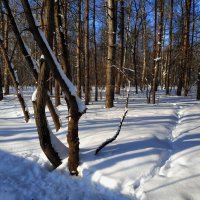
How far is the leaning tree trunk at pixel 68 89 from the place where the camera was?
191 inches

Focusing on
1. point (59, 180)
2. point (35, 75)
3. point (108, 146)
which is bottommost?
point (59, 180)

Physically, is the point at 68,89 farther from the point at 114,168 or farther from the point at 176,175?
the point at 176,175

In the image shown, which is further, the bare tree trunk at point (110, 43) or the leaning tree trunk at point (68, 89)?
the bare tree trunk at point (110, 43)

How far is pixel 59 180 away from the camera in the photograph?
5.45m

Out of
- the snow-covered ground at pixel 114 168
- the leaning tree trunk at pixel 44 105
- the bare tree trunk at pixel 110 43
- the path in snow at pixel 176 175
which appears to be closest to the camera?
the path in snow at pixel 176 175

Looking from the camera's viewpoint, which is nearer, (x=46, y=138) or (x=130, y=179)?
(x=130, y=179)

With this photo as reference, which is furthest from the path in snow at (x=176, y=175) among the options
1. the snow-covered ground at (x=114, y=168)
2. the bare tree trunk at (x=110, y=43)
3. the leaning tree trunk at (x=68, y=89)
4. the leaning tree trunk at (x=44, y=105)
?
the bare tree trunk at (x=110, y=43)

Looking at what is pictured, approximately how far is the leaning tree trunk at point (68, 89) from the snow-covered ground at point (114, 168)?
24 centimetres

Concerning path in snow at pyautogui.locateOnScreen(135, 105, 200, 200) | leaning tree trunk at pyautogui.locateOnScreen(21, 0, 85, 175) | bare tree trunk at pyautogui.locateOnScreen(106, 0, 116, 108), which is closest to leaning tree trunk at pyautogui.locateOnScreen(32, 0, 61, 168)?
leaning tree trunk at pyautogui.locateOnScreen(21, 0, 85, 175)

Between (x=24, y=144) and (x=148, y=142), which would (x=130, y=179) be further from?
(x=24, y=144)

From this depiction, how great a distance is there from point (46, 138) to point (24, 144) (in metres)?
1.61

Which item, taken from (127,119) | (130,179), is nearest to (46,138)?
(130,179)

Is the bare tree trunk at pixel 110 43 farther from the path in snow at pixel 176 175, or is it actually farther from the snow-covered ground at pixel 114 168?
the path in snow at pixel 176 175

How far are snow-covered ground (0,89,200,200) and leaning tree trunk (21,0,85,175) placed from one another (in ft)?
0.78
